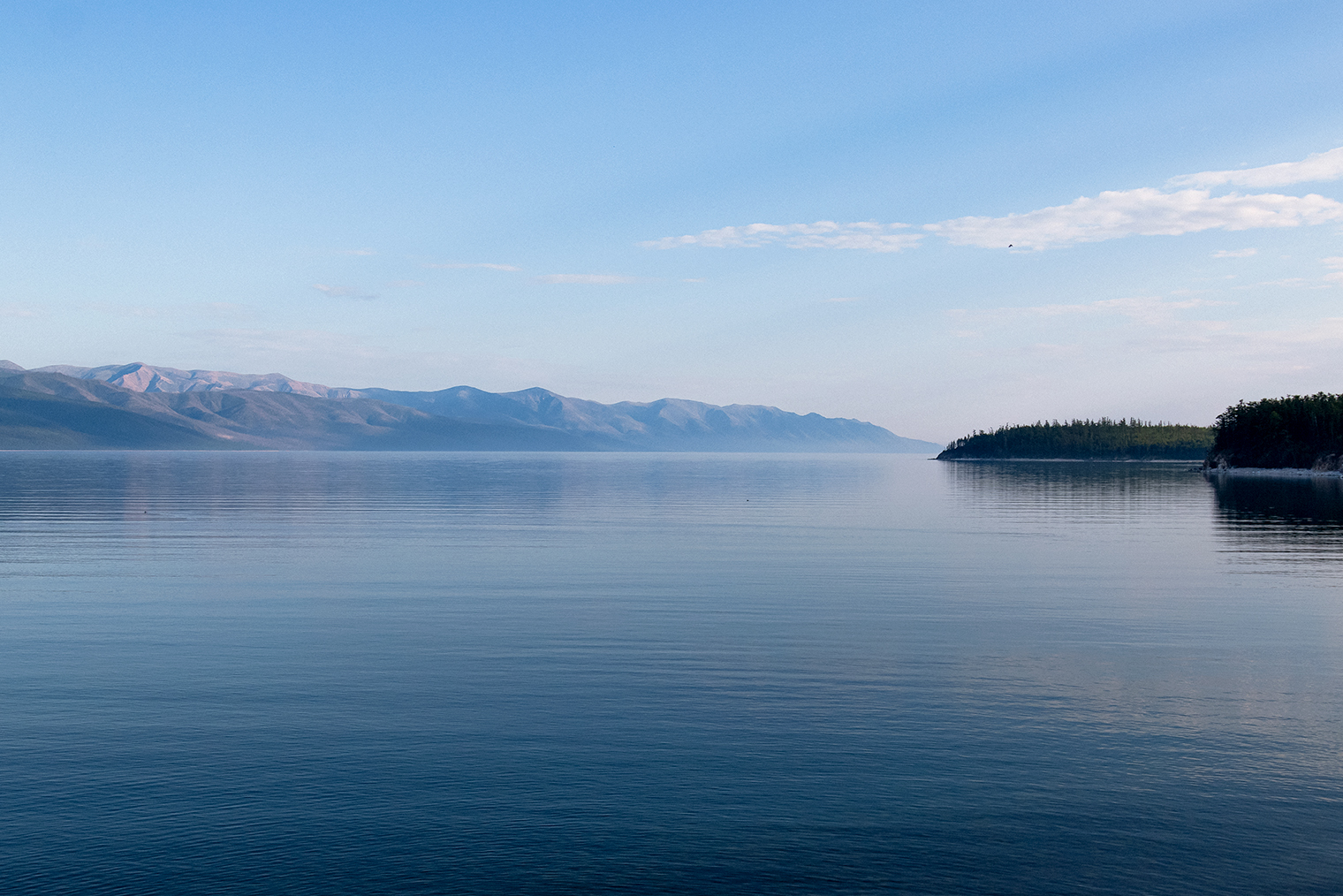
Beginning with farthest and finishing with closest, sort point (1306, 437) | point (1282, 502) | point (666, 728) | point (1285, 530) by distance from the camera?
point (1306, 437) < point (1282, 502) < point (1285, 530) < point (666, 728)

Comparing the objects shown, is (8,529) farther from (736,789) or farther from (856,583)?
(736,789)

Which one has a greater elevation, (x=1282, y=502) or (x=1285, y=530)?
(x=1282, y=502)

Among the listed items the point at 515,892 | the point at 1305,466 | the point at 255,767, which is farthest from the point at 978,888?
the point at 1305,466

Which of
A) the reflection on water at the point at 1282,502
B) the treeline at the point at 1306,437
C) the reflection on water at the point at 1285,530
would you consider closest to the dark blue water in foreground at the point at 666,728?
the reflection on water at the point at 1285,530

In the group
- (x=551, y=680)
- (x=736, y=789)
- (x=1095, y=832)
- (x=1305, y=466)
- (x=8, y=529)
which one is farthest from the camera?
(x=1305, y=466)

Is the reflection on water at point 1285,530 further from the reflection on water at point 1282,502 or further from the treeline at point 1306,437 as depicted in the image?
the treeline at point 1306,437

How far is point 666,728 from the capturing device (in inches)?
691

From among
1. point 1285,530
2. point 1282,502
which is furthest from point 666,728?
point 1282,502

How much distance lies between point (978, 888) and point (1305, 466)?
208m

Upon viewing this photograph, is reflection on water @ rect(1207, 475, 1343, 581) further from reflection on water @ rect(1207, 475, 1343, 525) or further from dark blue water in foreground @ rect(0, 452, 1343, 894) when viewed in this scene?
dark blue water in foreground @ rect(0, 452, 1343, 894)

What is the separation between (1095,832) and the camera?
512 inches

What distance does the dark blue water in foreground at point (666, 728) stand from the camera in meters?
12.2

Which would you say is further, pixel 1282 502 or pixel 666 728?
pixel 1282 502

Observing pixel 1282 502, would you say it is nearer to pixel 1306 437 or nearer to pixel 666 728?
pixel 666 728
